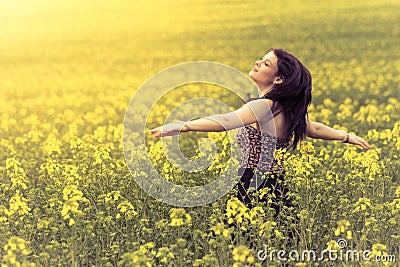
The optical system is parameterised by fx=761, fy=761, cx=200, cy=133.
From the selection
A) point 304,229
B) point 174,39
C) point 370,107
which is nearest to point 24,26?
point 174,39

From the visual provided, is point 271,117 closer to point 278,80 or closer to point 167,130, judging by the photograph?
point 278,80

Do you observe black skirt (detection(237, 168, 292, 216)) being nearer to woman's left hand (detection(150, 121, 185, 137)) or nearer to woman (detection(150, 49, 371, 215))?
woman (detection(150, 49, 371, 215))

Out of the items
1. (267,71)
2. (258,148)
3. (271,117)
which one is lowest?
(258,148)

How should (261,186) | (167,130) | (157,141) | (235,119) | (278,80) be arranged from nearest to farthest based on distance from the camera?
(167,130) < (235,119) < (278,80) < (261,186) < (157,141)

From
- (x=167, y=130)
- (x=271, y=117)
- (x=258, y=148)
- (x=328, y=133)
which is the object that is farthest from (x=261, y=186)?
(x=167, y=130)

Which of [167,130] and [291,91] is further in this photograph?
[291,91]

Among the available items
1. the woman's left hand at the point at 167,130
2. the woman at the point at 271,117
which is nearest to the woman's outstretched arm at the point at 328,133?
the woman at the point at 271,117

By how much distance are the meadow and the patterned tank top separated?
0.26m

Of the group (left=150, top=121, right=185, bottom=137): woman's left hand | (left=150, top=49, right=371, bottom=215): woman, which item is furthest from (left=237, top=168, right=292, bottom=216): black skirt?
(left=150, top=121, right=185, bottom=137): woman's left hand

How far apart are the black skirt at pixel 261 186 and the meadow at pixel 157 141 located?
10 centimetres

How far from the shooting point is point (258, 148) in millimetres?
5863

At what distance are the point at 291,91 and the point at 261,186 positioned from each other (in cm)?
79

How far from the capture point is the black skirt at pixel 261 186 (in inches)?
230

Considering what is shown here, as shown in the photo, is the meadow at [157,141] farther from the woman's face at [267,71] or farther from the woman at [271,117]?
the woman's face at [267,71]
